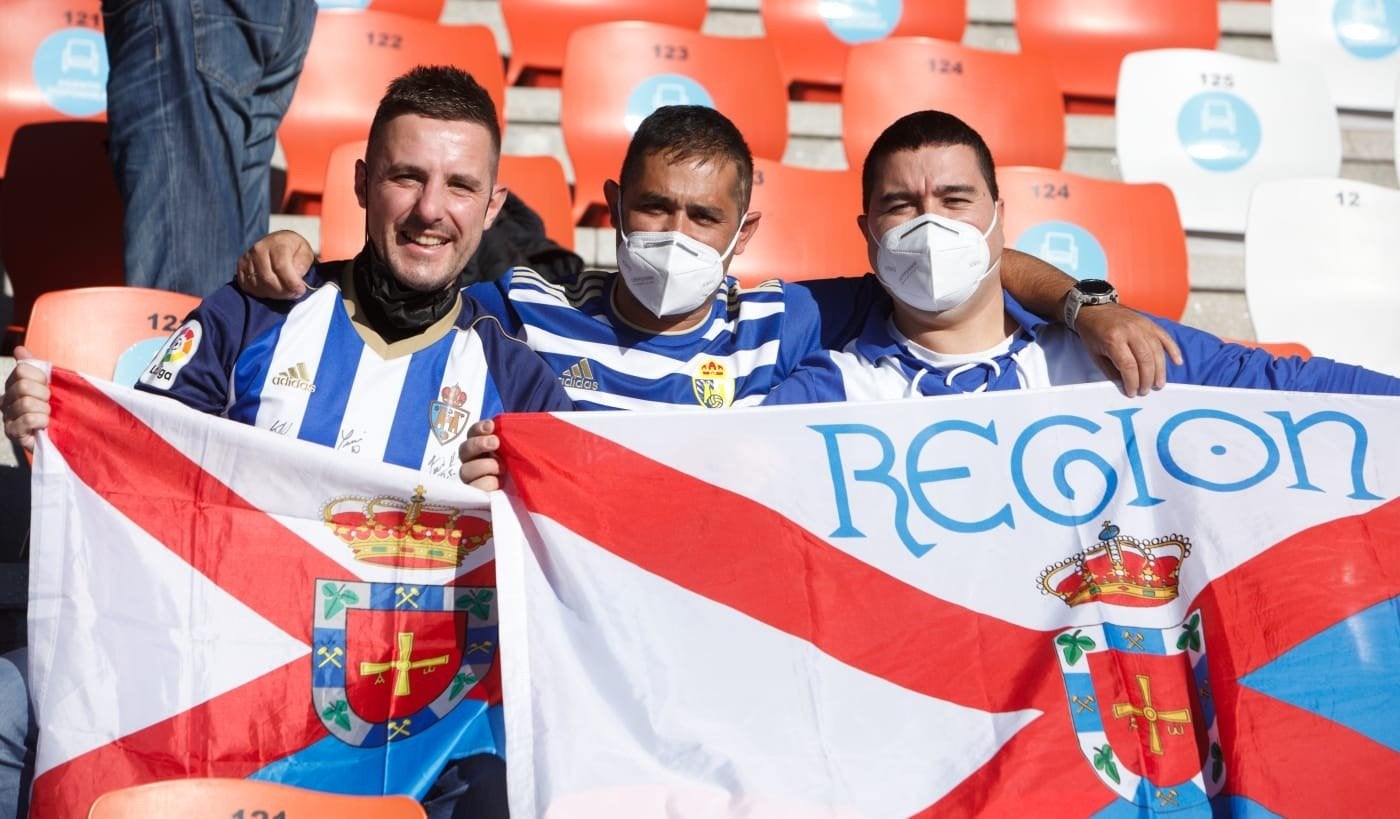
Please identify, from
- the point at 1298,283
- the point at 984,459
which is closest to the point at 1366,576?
the point at 984,459

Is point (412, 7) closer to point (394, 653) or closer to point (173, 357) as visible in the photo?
point (173, 357)

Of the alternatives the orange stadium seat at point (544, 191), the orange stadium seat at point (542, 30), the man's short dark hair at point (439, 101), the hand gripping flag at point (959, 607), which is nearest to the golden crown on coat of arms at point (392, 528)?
the hand gripping flag at point (959, 607)

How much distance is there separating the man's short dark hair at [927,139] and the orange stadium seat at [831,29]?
11.9ft

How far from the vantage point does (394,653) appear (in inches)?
105

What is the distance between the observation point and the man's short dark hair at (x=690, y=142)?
10.6ft

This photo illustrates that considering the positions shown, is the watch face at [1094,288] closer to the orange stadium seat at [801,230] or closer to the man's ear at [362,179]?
the man's ear at [362,179]

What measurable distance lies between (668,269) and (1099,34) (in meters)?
4.90

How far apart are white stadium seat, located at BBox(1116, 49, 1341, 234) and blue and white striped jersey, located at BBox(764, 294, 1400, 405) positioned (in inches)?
130

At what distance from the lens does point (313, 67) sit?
5641 mm

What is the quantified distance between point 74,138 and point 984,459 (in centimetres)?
382

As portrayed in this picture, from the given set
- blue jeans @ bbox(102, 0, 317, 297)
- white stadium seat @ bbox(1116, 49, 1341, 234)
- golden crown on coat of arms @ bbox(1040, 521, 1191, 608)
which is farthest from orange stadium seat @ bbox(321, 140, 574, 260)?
white stadium seat @ bbox(1116, 49, 1341, 234)

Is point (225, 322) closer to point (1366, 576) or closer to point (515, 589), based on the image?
point (515, 589)

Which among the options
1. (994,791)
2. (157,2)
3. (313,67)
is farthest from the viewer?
(313,67)

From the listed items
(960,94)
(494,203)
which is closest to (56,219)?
(494,203)
